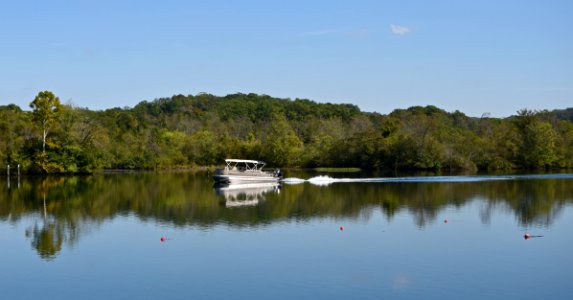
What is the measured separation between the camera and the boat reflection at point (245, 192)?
4088 cm

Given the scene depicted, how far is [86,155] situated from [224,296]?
190 ft

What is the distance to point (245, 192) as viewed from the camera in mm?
49125

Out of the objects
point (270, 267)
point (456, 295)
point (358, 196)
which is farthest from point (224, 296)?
point (358, 196)

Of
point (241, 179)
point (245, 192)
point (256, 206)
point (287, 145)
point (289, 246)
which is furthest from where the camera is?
point (287, 145)

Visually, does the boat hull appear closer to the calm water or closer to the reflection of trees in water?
the reflection of trees in water

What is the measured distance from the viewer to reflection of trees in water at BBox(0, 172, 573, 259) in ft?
103

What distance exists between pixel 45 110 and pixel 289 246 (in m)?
51.0

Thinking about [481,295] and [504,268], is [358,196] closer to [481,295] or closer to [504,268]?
[504,268]

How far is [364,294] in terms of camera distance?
56.5ft

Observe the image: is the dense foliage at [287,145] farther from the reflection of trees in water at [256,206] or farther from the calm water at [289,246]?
the calm water at [289,246]

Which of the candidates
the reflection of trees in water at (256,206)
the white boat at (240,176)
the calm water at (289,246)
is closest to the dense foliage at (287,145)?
the reflection of trees in water at (256,206)

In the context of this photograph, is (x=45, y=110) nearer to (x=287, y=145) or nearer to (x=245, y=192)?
(x=245, y=192)

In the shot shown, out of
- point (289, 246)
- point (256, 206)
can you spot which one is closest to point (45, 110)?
point (256, 206)

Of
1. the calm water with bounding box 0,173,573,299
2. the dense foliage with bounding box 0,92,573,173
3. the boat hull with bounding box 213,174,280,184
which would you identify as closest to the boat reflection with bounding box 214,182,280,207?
the boat hull with bounding box 213,174,280,184
